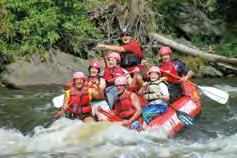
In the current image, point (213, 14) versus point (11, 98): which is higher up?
point (213, 14)

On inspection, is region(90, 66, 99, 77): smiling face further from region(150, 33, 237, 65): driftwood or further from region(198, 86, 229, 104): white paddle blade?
region(150, 33, 237, 65): driftwood

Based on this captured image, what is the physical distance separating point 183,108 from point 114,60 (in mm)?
1454

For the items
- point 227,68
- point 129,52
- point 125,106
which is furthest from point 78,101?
point 227,68

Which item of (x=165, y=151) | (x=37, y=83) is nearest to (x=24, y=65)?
(x=37, y=83)

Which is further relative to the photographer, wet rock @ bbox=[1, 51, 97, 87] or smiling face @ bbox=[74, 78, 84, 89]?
wet rock @ bbox=[1, 51, 97, 87]

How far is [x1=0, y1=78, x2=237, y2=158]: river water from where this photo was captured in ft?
25.0

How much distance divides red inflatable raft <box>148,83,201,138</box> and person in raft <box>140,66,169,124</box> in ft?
0.47

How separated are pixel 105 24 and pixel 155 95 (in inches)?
270

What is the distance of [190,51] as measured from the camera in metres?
15.2

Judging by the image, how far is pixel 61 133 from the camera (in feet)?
27.4

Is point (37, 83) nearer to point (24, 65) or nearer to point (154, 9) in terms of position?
point (24, 65)

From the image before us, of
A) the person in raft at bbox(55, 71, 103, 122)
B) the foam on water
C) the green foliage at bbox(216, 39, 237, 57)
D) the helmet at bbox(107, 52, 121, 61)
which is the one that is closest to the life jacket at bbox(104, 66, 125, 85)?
the helmet at bbox(107, 52, 121, 61)

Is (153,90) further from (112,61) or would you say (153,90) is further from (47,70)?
(47,70)

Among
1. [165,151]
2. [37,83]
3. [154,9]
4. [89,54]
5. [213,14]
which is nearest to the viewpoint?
[165,151]
